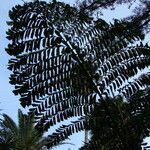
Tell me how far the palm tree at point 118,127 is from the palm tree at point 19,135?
49.1 feet

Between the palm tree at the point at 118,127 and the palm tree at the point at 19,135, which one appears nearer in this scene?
the palm tree at the point at 118,127

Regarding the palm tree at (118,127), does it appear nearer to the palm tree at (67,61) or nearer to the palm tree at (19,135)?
the palm tree at (67,61)

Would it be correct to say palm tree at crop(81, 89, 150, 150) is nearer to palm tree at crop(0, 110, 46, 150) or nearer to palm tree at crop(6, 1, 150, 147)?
palm tree at crop(6, 1, 150, 147)

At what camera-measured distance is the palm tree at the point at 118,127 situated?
2490 mm

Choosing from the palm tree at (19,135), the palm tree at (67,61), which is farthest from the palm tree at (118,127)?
the palm tree at (19,135)

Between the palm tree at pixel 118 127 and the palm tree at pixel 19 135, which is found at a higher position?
the palm tree at pixel 19 135

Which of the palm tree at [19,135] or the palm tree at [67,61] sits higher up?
the palm tree at [19,135]

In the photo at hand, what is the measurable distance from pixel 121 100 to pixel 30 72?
55cm

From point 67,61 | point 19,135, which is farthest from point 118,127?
point 19,135

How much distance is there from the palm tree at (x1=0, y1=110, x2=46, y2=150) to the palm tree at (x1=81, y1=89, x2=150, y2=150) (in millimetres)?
14979

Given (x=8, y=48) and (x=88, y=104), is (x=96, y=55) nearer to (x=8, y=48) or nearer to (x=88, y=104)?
(x=88, y=104)

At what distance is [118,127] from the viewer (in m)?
2.54

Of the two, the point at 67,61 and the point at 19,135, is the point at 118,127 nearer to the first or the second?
the point at 67,61

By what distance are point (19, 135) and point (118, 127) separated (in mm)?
18384
